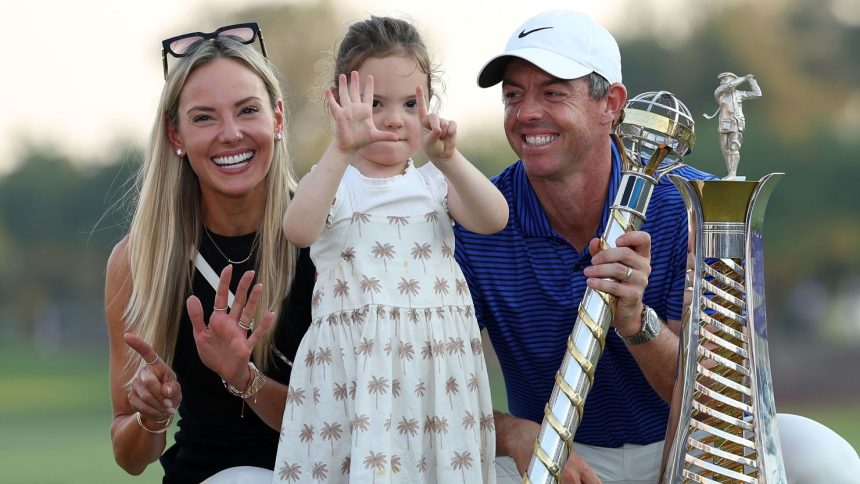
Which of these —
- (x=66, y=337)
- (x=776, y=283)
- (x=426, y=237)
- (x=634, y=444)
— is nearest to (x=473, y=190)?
(x=426, y=237)

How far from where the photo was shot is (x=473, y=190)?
2559 millimetres

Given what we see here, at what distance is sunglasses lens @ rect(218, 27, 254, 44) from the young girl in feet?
1.98

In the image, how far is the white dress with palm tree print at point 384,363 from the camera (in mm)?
2508

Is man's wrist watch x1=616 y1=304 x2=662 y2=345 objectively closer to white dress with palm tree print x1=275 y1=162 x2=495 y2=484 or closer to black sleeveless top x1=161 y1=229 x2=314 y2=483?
white dress with palm tree print x1=275 y1=162 x2=495 y2=484

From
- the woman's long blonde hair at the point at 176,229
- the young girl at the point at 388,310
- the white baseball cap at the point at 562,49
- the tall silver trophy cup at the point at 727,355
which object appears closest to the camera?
the tall silver trophy cup at the point at 727,355

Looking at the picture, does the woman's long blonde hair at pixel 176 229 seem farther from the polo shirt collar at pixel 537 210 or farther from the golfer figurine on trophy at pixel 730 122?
the golfer figurine on trophy at pixel 730 122

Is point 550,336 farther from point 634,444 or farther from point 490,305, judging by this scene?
point 634,444

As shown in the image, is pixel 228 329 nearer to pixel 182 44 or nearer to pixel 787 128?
pixel 182 44

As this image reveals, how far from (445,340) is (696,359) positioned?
67cm

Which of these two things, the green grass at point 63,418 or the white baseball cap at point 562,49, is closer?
the white baseball cap at point 562,49

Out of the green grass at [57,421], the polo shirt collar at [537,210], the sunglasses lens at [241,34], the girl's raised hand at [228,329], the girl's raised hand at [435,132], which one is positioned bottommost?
the green grass at [57,421]

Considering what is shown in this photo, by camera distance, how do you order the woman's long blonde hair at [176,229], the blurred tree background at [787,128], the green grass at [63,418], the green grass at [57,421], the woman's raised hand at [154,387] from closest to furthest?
the woman's raised hand at [154,387], the woman's long blonde hair at [176,229], the green grass at [57,421], the green grass at [63,418], the blurred tree background at [787,128]

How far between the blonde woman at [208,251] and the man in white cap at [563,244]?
49 cm

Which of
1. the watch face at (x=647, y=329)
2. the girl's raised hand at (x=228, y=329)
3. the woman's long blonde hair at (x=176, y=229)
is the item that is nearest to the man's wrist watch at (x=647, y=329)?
the watch face at (x=647, y=329)
